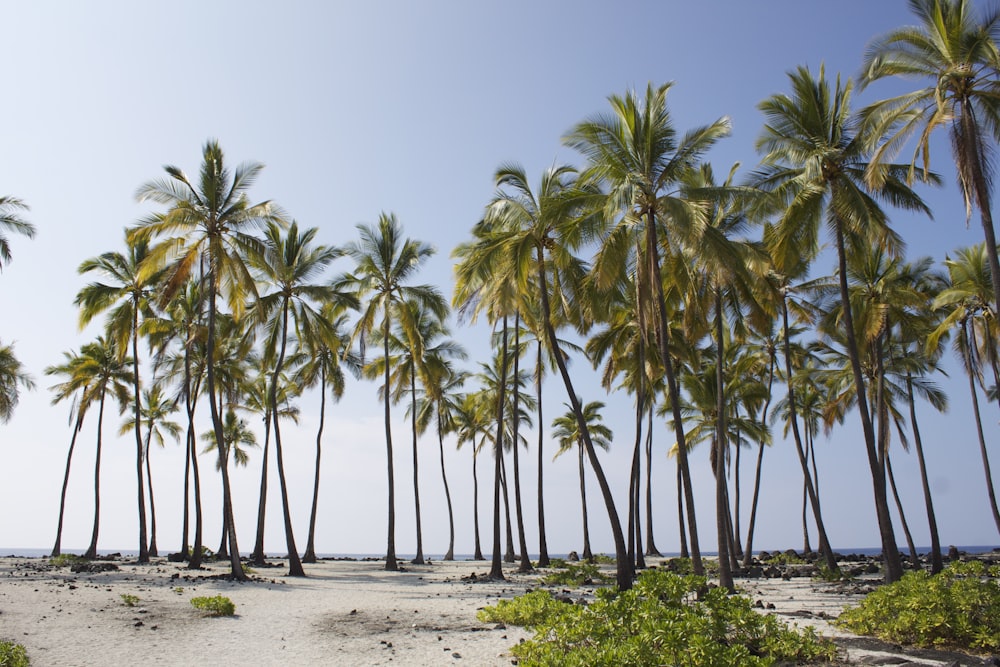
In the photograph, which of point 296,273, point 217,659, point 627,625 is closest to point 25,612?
point 217,659

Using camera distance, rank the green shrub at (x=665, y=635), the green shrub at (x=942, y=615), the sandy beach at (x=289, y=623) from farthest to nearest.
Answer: the sandy beach at (x=289, y=623) < the green shrub at (x=942, y=615) < the green shrub at (x=665, y=635)

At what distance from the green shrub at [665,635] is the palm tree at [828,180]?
9277 millimetres

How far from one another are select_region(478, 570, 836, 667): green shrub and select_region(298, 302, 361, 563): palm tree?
19988mm

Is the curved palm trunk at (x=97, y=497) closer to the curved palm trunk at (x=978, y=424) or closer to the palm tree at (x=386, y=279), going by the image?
the palm tree at (x=386, y=279)

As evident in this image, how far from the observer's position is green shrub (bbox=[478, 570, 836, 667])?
6.17 m

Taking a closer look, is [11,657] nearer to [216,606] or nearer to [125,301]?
[216,606]

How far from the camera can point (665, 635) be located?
641 centimetres

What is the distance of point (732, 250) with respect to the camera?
1595 cm

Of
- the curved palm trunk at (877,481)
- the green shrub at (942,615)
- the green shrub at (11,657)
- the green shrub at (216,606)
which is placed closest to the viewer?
the green shrub at (11,657)

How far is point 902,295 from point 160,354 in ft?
98.1

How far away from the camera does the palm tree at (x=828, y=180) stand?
15852 millimetres

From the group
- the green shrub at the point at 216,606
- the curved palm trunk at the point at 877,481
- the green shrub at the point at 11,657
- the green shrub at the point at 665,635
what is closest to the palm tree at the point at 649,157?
the curved palm trunk at the point at 877,481

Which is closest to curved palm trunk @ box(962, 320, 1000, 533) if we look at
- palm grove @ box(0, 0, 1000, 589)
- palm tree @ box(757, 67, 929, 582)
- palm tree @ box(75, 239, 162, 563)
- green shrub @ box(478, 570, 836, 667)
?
palm grove @ box(0, 0, 1000, 589)

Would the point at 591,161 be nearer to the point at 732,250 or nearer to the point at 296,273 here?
the point at 732,250
